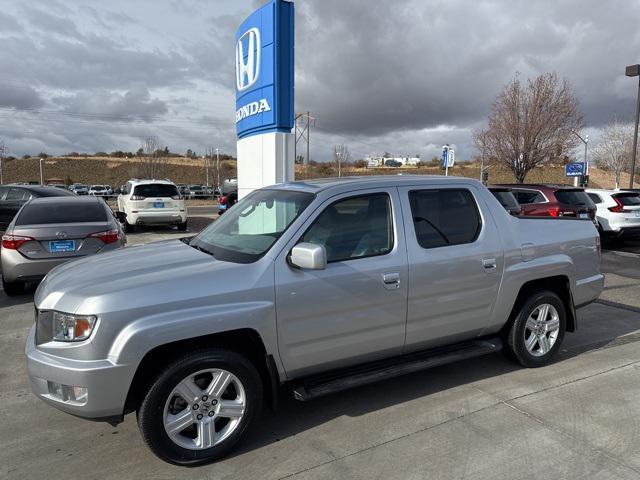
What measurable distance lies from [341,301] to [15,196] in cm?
1494

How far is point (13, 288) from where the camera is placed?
23.8 feet

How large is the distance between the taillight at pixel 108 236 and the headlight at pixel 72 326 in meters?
4.31

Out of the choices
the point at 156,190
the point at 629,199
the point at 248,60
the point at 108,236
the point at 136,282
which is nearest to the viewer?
the point at 136,282

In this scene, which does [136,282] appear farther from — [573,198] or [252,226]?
[573,198]

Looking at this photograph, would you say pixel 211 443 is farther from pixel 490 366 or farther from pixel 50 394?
pixel 490 366

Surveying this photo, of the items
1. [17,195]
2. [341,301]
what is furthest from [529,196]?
[17,195]

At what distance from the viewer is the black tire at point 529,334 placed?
4445mm

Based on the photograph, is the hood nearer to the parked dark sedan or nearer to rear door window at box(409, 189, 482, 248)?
rear door window at box(409, 189, 482, 248)

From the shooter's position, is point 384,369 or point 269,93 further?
point 269,93

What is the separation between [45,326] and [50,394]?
0.43m

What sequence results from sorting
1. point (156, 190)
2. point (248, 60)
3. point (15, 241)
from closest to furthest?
point (15, 241), point (248, 60), point (156, 190)

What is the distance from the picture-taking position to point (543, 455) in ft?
10.3

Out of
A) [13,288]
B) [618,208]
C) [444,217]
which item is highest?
[444,217]

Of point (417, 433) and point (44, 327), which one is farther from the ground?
point (44, 327)
